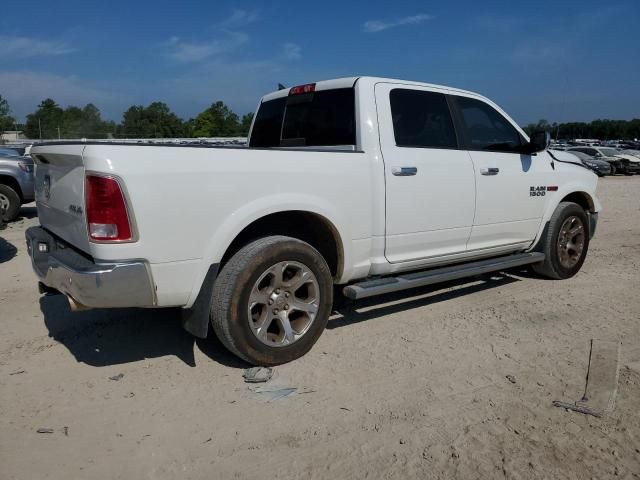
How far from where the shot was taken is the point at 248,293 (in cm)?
346

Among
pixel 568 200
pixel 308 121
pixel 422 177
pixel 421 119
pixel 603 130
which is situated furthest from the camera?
pixel 603 130

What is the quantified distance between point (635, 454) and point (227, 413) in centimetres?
217

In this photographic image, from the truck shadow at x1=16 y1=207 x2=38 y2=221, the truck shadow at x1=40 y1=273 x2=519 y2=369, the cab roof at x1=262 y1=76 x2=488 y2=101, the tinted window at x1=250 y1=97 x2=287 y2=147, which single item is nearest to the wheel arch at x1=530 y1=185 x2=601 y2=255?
the truck shadow at x1=40 y1=273 x2=519 y2=369

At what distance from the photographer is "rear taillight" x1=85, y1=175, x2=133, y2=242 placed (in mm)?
2922

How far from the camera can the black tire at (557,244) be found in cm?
568

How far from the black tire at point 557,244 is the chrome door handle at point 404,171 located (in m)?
2.23

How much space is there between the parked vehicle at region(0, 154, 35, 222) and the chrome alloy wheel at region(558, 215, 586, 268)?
9160mm

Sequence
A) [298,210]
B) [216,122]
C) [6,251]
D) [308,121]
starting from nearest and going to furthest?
[298,210], [308,121], [6,251], [216,122]

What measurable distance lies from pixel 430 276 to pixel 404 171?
93 cm

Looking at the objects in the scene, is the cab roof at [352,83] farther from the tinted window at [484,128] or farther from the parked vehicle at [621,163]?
the parked vehicle at [621,163]

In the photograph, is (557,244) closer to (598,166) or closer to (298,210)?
(298,210)

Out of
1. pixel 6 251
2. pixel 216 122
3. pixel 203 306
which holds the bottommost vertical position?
pixel 6 251

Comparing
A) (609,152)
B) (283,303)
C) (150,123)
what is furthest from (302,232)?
(150,123)

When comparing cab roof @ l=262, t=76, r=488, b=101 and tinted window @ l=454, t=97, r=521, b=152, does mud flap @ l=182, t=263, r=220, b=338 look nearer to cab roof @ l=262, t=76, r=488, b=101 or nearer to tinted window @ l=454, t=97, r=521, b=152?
cab roof @ l=262, t=76, r=488, b=101
